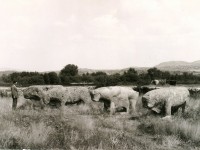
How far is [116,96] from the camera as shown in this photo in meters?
16.9

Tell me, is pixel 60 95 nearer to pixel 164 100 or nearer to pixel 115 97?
pixel 115 97

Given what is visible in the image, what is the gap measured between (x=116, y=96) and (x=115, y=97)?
68 mm

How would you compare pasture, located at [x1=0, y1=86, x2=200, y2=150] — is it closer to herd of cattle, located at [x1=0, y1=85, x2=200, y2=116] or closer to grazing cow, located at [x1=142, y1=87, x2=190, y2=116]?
grazing cow, located at [x1=142, y1=87, x2=190, y2=116]

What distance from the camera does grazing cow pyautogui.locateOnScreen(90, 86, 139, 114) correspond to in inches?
655

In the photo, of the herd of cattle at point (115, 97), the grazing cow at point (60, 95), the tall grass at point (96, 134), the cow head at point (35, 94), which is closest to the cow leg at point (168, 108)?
the herd of cattle at point (115, 97)

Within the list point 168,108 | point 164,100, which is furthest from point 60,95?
point 168,108

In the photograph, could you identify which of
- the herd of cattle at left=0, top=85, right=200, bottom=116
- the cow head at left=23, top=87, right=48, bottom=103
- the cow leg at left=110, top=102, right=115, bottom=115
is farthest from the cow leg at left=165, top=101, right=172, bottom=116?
the cow head at left=23, top=87, right=48, bottom=103

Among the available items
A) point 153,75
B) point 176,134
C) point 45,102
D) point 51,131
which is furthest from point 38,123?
point 153,75

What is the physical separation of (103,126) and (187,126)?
3176mm

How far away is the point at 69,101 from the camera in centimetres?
1814

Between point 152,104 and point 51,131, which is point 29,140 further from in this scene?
point 152,104

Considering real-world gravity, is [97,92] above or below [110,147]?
above

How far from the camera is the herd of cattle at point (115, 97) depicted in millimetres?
14312

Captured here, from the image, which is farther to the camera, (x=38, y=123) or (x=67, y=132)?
(x=38, y=123)
